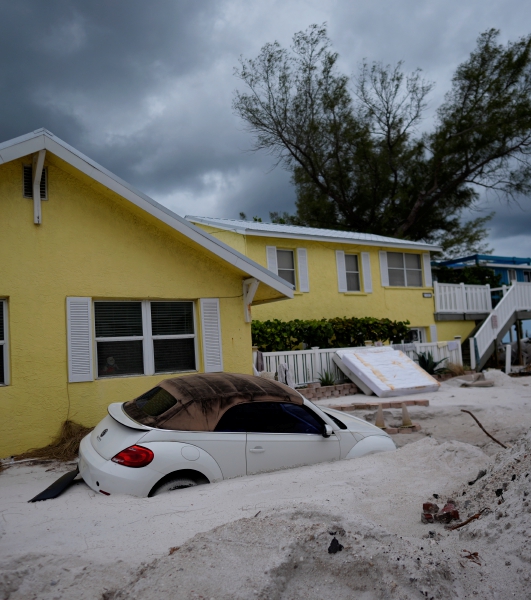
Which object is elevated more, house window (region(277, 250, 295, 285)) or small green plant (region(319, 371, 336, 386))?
house window (region(277, 250, 295, 285))

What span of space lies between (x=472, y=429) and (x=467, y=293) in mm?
14804

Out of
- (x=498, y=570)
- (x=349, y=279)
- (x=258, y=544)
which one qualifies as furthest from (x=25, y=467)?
(x=349, y=279)

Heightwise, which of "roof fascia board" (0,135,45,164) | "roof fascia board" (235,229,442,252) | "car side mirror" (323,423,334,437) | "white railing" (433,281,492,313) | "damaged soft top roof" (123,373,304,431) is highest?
"roof fascia board" (235,229,442,252)

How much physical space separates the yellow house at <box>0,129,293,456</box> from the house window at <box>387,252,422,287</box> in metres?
12.8

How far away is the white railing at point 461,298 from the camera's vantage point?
2298 centimetres

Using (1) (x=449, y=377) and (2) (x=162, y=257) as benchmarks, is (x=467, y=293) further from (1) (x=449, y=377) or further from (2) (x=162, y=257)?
(2) (x=162, y=257)

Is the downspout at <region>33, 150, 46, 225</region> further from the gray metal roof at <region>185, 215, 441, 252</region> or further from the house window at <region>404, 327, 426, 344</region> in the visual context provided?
the house window at <region>404, 327, 426, 344</region>

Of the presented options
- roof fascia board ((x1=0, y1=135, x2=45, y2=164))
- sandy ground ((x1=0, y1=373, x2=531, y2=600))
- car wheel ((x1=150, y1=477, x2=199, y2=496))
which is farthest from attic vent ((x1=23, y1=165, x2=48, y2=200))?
car wheel ((x1=150, y1=477, x2=199, y2=496))

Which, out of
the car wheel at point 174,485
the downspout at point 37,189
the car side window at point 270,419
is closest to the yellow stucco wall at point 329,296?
the downspout at point 37,189

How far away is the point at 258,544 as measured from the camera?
12.5 feet

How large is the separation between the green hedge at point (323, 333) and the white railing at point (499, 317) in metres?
2.84

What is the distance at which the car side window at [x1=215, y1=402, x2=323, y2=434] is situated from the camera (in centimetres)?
625

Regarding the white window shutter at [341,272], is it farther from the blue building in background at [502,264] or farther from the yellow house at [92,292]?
the yellow house at [92,292]

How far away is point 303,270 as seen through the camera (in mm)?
19625
